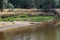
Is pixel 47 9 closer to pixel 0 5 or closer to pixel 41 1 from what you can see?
pixel 41 1

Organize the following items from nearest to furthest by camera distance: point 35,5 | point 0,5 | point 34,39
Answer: point 34,39 → point 0,5 → point 35,5

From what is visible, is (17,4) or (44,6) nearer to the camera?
(44,6)

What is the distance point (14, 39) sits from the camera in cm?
2491

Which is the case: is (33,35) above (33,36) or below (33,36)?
below

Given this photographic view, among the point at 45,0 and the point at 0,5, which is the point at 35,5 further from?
the point at 0,5

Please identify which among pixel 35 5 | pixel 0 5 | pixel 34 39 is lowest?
pixel 35 5

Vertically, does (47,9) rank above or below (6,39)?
below

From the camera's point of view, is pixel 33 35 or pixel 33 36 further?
pixel 33 35

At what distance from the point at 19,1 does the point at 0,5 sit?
81.0 ft

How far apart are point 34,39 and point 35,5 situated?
64934 mm

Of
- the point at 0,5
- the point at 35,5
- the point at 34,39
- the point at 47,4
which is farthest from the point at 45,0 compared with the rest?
the point at 34,39

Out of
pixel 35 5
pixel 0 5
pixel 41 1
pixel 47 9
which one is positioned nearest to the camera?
pixel 0 5

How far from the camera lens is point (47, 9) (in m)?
77.4

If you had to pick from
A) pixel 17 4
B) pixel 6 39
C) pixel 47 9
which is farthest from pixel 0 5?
pixel 6 39
